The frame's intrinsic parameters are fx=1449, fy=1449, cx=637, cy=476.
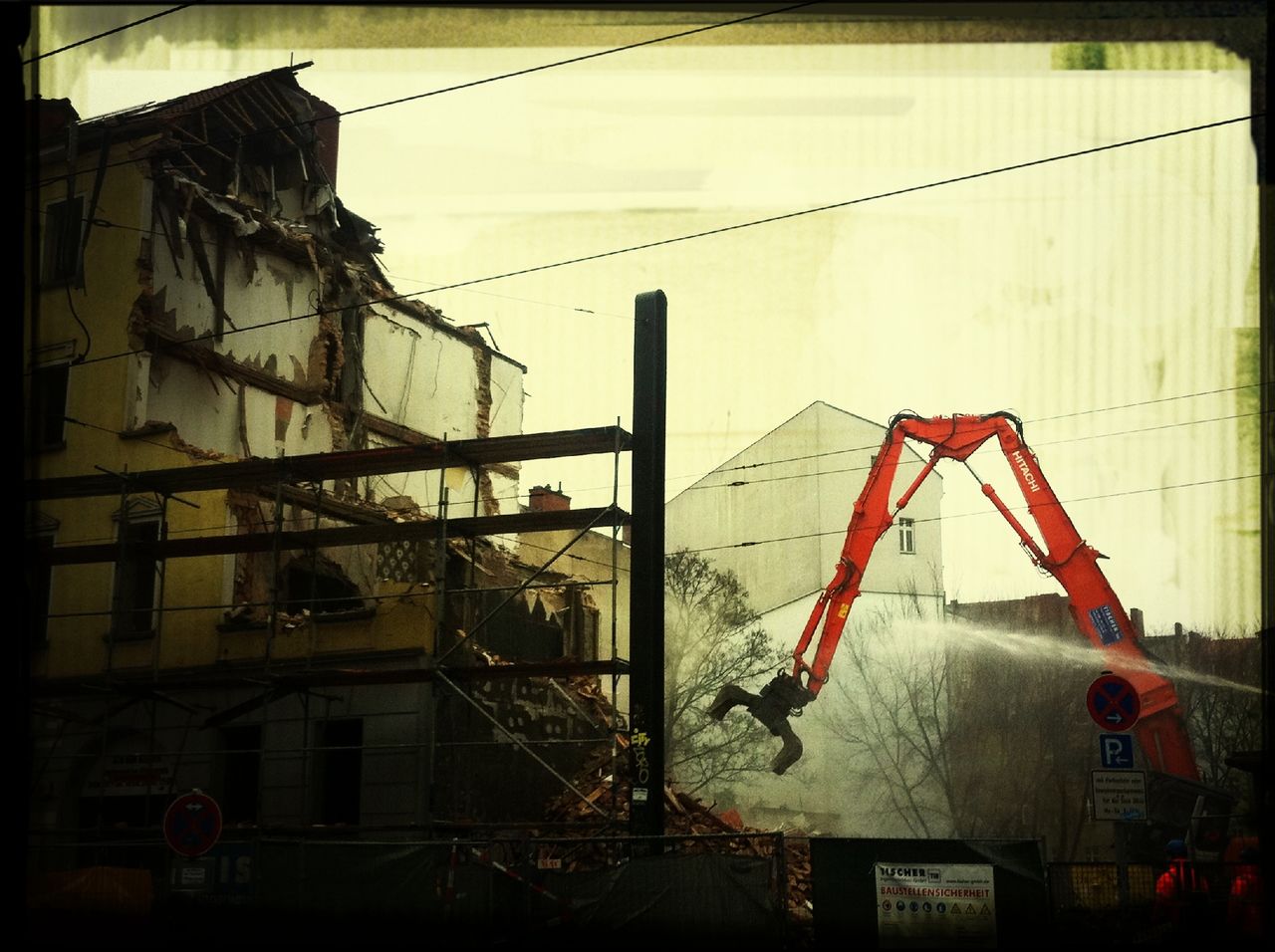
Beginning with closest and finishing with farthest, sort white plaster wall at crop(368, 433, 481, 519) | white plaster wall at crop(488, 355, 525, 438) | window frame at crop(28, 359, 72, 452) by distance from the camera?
window frame at crop(28, 359, 72, 452) → white plaster wall at crop(368, 433, 481, 519) → white plaster wall at crop(488, 355, 525, 438)

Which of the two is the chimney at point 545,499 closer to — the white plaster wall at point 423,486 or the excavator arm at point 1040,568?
the white plaster wall at point 423,486

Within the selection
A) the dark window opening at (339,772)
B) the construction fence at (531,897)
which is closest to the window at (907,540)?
the dark window opening at (339,772)

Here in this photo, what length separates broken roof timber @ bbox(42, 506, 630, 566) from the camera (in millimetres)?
23078

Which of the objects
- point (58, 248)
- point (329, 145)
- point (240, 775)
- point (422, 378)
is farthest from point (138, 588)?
point (329, 145)

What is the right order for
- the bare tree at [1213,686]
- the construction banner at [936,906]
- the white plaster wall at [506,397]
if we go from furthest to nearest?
the bare tree at [1213,686] → the white plaster wall at [506,397] → the construction banner at [936,906]

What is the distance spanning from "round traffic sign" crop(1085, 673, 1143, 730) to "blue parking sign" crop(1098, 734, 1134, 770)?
13 cm

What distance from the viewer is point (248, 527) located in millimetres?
26594

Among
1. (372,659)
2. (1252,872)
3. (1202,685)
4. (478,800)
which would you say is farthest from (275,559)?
(1202,685)

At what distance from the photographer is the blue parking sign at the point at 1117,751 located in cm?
1491

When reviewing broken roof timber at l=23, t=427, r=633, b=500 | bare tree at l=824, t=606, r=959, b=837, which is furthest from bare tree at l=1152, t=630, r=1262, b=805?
broken roof timber at l=23, t=427, r=633, b=500

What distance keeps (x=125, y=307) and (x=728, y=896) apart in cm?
2031

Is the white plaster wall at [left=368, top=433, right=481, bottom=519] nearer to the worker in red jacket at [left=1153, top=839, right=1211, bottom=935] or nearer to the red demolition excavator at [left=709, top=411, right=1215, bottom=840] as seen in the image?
the red demolition excavator at [left=709, top=411, right=1215, bottom=840]

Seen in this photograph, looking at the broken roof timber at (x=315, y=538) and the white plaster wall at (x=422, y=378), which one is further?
the white plaster wall at (x=422, y=378)

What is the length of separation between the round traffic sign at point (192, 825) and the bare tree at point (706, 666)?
2777 centimetres
